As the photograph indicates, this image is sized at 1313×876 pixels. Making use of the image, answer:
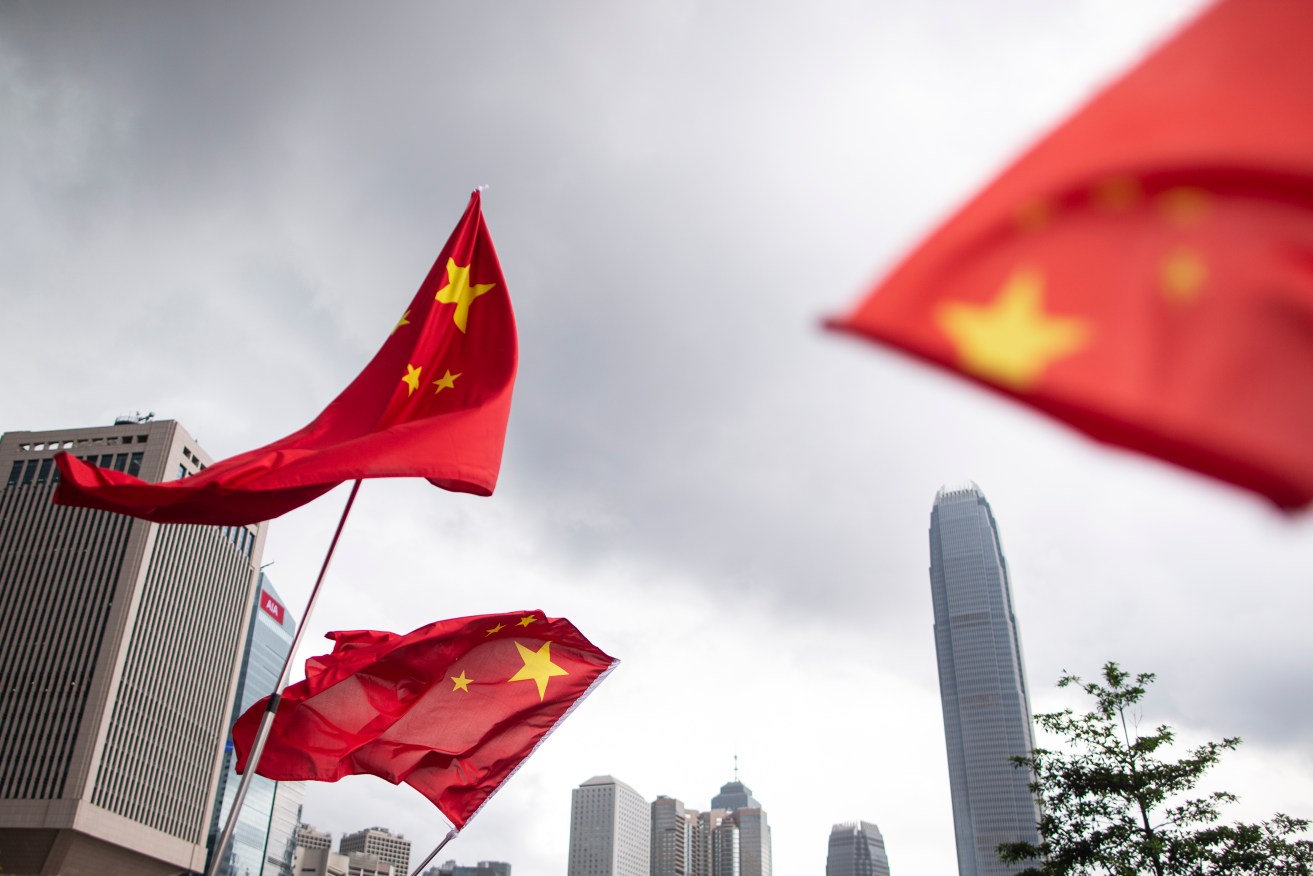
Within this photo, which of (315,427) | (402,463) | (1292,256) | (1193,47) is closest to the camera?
(1292,256)

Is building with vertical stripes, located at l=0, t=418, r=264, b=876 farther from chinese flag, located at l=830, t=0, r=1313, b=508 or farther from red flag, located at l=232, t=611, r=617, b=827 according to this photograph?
chinese flag, located at l=830, t=0, r=1313, b=508

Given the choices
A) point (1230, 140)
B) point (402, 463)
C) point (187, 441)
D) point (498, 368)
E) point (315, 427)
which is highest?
point (187, 441)

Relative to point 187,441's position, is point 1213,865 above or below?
below

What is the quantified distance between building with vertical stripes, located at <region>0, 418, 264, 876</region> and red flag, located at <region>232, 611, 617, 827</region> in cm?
8081

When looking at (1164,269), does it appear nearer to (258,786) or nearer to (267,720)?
(267,720)

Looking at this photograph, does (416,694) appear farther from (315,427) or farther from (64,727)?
(64,727)

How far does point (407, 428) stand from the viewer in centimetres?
1081

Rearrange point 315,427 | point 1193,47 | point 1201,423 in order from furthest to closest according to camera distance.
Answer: point 315,427 → point 1193,47 → point 1201,423

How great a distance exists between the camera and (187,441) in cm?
9769

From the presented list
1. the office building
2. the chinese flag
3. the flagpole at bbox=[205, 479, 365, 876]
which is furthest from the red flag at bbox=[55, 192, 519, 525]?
the office building

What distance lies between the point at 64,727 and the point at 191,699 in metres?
13.0

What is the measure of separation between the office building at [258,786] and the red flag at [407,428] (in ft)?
388

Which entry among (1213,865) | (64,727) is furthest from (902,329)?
(64,727)

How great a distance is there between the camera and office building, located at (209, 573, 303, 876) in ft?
421
